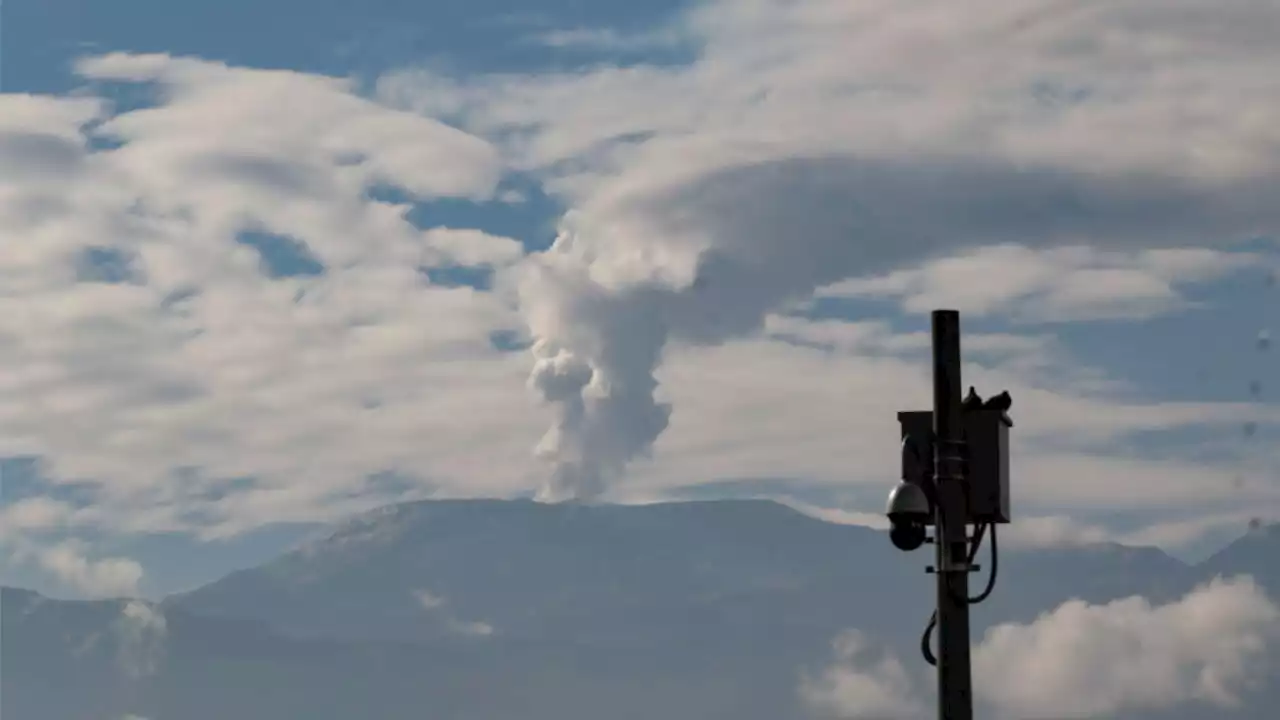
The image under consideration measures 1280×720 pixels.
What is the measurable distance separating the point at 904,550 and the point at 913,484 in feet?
1.63

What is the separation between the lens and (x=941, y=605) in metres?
16.0

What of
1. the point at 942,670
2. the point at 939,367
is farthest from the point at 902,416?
the point at 942,670

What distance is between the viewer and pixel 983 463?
53.1 ft

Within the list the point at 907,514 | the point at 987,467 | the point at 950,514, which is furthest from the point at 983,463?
the point at 907,514

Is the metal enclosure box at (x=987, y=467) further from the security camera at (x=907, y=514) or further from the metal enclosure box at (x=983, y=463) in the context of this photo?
the security camera at (x=907, y=514)

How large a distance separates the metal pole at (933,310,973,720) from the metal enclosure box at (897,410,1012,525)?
2.8 inches

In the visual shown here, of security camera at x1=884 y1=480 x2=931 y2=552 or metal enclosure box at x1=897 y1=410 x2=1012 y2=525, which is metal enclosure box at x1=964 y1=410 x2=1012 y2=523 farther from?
security camera at x1=884 y1=480 x2=931 y2=552

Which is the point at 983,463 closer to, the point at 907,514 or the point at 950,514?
the point at 950,514

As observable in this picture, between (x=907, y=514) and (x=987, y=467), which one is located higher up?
(x=987, y=467)

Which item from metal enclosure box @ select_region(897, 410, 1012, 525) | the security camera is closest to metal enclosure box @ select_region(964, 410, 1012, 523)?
metal enclosure box @ select_region(897, 410, 1012, 525)

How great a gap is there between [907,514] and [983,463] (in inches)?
32.3

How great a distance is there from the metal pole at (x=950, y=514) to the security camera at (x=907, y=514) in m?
0.34

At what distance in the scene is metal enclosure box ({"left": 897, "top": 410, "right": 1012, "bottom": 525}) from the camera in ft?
52.9

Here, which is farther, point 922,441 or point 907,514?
point 922,441
